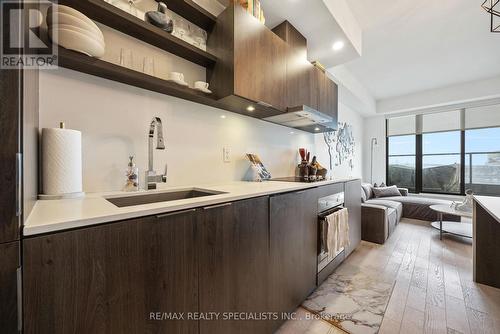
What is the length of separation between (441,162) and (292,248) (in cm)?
570

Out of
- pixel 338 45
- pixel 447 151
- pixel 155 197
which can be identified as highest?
pixel 338 45

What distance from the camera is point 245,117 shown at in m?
1.98

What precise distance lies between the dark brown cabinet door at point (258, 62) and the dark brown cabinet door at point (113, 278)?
42.2 inches

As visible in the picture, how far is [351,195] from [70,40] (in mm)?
2700

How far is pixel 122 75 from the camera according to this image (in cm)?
111

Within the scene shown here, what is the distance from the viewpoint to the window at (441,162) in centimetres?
473

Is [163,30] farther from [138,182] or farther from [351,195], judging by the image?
[351,195]

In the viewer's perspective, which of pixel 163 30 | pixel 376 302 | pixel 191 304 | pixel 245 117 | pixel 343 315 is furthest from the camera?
pixel 245 117

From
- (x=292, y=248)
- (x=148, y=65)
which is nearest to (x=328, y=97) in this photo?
(x=292, y=248)

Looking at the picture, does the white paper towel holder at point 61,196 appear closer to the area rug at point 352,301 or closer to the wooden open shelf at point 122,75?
the wooden open shelf at point 122,75

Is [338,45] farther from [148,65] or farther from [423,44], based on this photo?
[148,65]

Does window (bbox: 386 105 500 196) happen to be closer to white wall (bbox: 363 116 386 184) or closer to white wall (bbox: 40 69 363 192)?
white wall (bbox: 363 116 386 184)

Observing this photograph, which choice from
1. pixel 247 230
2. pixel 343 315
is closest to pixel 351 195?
pixel 343 315

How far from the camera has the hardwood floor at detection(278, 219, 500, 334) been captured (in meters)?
1.38
